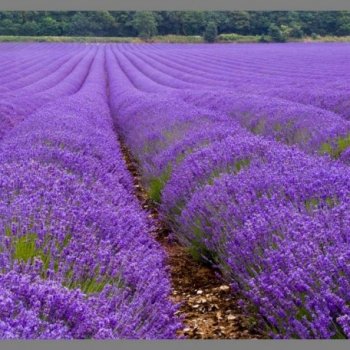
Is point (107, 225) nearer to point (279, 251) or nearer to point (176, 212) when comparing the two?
point (279, 251)

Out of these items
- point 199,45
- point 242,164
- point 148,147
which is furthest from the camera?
point 199,45

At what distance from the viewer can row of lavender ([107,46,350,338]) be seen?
2012mm

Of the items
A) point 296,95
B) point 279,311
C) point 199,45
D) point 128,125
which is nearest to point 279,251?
point 279,311

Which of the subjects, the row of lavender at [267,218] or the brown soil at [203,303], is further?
the brown soil at [203,303]

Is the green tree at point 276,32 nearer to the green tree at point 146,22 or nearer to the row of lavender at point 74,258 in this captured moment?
the green tree at point 146,22

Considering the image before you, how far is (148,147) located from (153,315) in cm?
A: 387

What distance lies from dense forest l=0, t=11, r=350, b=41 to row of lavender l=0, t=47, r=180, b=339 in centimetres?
1336

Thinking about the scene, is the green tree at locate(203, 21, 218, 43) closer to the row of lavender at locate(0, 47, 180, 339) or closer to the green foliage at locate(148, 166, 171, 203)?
the green foliage at locate(148, 166, 171, 203)

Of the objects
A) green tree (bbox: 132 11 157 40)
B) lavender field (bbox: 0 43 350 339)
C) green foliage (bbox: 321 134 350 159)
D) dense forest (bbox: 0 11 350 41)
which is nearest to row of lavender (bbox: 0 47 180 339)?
lavender field (bbox: 0 43 350 339)

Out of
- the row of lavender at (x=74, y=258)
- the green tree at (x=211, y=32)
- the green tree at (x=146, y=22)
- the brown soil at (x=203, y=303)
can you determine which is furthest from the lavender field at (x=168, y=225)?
the green tree at (x=211, y=32)

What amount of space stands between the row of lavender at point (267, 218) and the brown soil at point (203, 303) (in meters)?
0.13

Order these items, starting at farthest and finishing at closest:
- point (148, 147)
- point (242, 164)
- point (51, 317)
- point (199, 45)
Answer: point (199, 45)
point (148, 147)
point (242, 164)
point (51, 317)

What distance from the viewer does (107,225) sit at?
2.67 meters

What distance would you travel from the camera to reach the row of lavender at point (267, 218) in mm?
2012
